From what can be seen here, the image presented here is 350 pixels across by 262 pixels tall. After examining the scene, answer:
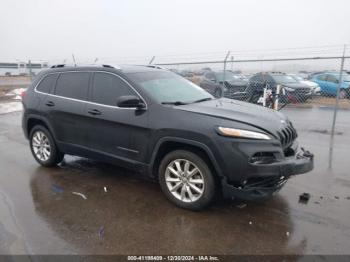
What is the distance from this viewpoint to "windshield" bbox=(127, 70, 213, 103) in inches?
186

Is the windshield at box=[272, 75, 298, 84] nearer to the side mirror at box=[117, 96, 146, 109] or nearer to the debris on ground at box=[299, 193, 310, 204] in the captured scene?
the debris on ground at box=[299, 193, 310, 204]

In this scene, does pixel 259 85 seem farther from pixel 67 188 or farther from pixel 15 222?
pixel 15 222

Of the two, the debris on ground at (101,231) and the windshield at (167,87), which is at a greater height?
the windshield at (167,87)

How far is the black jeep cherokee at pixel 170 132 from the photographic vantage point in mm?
3900

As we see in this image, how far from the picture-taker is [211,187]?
4051mm

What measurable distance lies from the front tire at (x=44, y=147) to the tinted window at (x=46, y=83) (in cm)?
65

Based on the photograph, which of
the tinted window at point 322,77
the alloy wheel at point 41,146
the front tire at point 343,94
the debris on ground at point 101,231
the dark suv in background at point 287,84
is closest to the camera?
the debris on ground at point 101,231

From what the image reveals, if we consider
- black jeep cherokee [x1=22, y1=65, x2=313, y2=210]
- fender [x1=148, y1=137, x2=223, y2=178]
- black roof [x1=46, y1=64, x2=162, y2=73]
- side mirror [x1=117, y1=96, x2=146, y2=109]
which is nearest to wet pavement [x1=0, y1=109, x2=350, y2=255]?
black jeep cherokee [x1=22, y1=65, x2=313, y2=210]

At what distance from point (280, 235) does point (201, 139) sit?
1.36 metres

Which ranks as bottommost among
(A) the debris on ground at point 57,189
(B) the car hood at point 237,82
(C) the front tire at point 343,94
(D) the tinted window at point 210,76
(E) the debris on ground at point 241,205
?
(C) the front tire at point 343,94

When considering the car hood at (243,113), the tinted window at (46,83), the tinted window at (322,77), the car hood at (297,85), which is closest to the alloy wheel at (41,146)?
the tinted window at (46,83)

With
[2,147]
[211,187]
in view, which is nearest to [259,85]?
Result: [2,147]

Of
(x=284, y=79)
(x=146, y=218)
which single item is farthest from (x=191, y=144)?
(x=284, y=79)

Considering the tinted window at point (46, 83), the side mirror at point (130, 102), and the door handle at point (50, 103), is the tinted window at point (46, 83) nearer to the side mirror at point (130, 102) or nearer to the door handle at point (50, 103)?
the door handle at point (50, 103)
